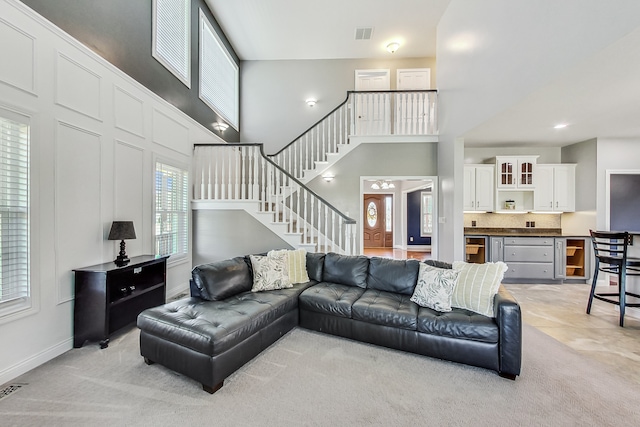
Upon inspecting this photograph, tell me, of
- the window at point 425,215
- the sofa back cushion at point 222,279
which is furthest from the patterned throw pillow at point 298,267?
the window at point 425,215

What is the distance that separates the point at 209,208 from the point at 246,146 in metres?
1.29

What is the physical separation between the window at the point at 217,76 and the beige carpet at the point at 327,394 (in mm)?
4742

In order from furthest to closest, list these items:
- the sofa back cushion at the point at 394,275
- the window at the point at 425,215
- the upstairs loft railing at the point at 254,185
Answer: the window at the point at 425,215, the upstairs loft railing at the point at 254,185, the sofa back cushion at the point at 394,275

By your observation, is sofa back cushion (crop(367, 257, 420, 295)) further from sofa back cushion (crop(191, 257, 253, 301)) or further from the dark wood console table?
the dark wood console table

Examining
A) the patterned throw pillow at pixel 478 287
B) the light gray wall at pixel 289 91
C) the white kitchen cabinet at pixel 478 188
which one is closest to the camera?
the patterned throw pillow at pixel 478 287

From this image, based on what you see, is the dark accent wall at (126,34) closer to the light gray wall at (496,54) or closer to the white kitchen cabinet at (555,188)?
the light gray wall at (496,54)

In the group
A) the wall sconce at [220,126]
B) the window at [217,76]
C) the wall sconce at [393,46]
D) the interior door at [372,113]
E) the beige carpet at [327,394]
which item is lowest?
the beige carpet at [327,394]

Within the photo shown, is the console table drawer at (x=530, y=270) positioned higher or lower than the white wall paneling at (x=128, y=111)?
lower

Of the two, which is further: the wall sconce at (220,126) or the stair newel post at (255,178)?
→ the wall sconce at (220,126)

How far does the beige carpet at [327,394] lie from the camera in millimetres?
1763

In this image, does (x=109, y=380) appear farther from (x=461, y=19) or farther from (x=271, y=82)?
(x=271, y=82)

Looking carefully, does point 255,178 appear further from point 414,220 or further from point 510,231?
point 414,220

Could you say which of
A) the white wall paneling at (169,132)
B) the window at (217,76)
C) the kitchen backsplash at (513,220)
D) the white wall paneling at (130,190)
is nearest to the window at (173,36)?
the window at (217,76)

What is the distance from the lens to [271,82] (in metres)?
6.96
